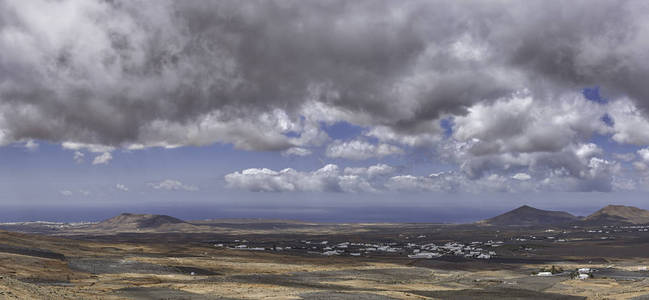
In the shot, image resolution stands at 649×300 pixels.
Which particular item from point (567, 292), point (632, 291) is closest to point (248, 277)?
point (567, 292)

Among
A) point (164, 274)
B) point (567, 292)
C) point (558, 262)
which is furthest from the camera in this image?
point (558, 262)

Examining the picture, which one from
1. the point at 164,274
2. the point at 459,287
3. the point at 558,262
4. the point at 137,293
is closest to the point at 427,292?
the point at 459,287

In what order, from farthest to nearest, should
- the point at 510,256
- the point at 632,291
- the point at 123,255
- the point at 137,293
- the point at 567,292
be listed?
the point at 510,256 → the point at 123,255 → the point at 567,292 → the point at 632,291 → the point at 137,293

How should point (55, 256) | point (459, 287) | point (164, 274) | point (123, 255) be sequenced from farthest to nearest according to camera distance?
point (123, 255)
point (55, 256)
point (164, 274)
point (459, 287)

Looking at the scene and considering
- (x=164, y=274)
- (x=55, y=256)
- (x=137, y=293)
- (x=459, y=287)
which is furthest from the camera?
(x=55, y=256)

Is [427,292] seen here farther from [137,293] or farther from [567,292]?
[137,293]

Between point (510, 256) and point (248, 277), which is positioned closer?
point (248, 277)

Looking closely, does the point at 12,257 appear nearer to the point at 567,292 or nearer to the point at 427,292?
the point at 427,292

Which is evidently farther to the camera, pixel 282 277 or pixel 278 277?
pixel 282 277

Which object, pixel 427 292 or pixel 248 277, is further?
pixel 248 277
